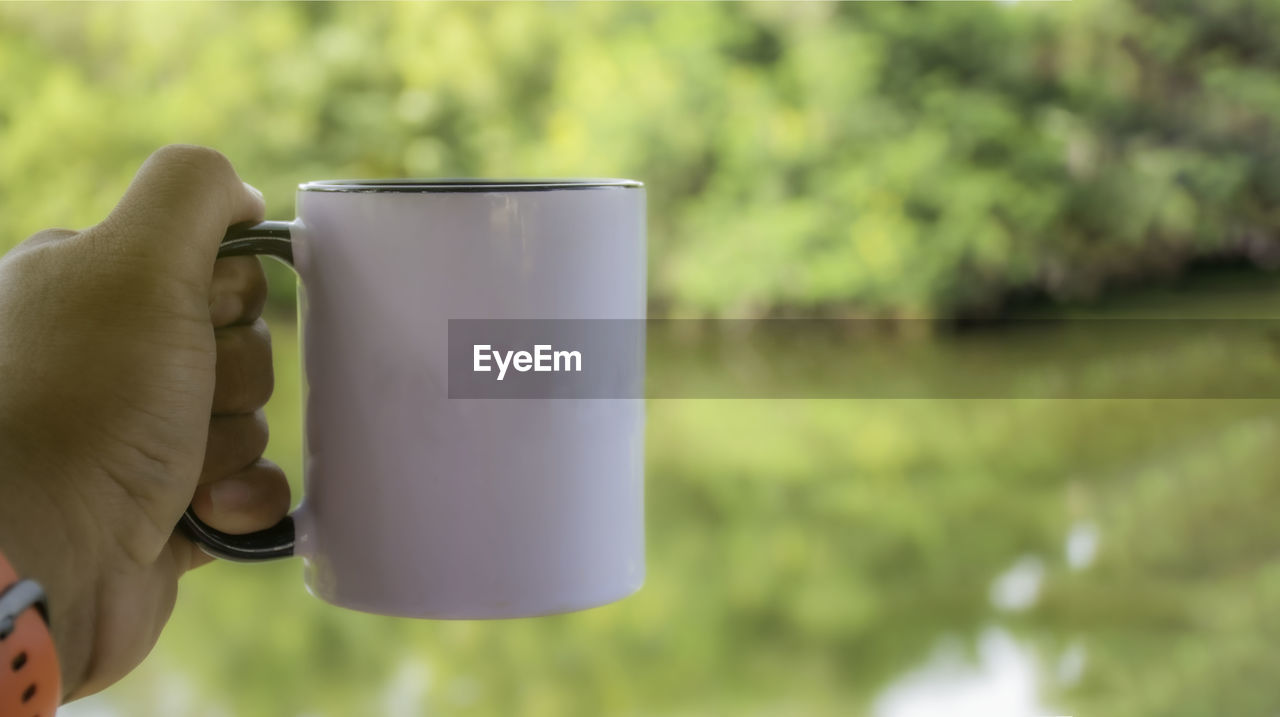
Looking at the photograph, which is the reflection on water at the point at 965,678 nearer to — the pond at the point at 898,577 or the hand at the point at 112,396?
the pond at the point at 898,577

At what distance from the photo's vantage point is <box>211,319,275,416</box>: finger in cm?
59

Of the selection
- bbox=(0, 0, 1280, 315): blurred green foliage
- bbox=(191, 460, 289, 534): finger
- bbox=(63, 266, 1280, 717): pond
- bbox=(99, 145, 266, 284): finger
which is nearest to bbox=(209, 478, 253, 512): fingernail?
bbox=(191, 460, 289, 534): finger

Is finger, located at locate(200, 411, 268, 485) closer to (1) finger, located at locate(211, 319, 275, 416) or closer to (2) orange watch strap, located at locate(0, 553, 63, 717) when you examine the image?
(1) finger, located at locate(211, 319, 275, 416)

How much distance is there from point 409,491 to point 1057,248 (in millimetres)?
5450

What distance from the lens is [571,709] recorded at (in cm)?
374

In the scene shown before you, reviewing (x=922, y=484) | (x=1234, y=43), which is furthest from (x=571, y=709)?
(x=1234, y=43)

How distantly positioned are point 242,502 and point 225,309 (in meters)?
0.10

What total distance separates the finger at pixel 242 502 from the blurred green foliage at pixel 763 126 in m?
4.67

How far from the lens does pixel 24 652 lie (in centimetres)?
41

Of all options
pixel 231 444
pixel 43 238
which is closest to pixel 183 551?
pixel 231 444

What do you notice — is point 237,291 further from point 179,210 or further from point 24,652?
point 24,652

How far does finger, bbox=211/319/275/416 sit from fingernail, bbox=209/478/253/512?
2.0 inches

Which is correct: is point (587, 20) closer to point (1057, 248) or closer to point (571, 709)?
point (1057, 248)

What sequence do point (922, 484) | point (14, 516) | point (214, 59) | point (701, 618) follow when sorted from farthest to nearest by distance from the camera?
1. point (214, 59)
2. point (922, 484)
3. point (701, 618)
4. point (14, 516)
